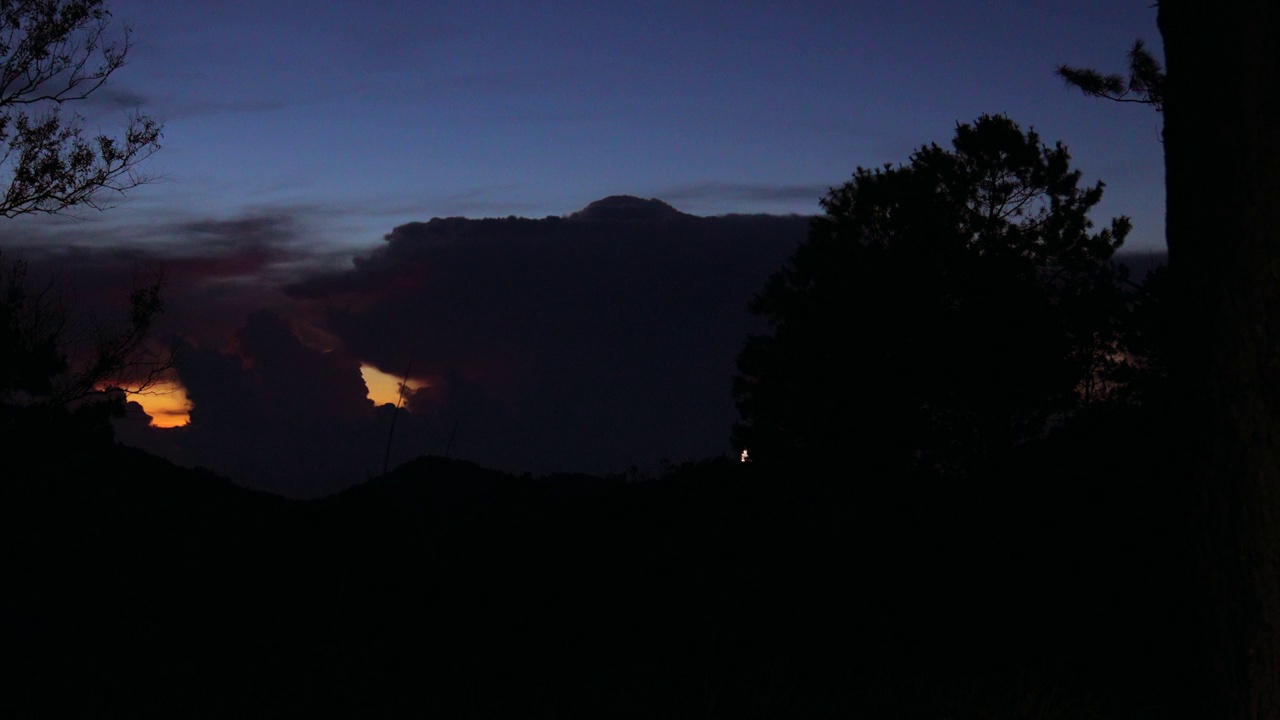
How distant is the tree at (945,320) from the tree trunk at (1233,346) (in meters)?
23.2

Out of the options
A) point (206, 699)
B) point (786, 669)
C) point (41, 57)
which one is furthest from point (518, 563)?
point (41, 57)

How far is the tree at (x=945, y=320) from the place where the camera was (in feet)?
94.3

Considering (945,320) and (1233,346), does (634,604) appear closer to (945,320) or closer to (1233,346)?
(1233,346)

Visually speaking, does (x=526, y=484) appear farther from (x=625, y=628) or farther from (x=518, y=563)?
(x=625, y=628)

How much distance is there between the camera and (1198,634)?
498 centimetres

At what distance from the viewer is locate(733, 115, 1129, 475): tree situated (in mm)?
28750

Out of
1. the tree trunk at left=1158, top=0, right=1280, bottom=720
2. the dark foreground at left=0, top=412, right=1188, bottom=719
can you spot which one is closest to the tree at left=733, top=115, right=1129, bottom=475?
the dark foreground at left=0, top=412, right=1188, bottom=719

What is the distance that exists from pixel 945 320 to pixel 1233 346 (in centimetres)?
2610

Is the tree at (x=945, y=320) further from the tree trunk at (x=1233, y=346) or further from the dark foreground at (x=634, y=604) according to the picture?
the tree trunk at (x=1233, y=346)

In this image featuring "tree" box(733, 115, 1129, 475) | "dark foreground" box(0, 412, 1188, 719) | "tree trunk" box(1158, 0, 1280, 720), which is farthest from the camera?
"tree" box(733, 115, 1129, 475)

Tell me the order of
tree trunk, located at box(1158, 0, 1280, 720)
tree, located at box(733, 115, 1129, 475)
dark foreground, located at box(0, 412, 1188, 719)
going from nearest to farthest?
tree trunk, located at box(1158, 0, 1280, 720), dark foreground, located at box(0, 412, 1188, 719), tree, located at box(733, 115, 1129, 475)

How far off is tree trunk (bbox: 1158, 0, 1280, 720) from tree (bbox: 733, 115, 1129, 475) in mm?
23190

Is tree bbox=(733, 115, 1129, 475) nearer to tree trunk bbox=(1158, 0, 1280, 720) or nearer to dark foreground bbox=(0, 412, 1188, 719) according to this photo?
dark foreground bbox=(0, 412, 1188, 719)

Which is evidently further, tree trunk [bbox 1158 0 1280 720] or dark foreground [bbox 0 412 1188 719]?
dark foreground [bbox 0 412 1188 719]
